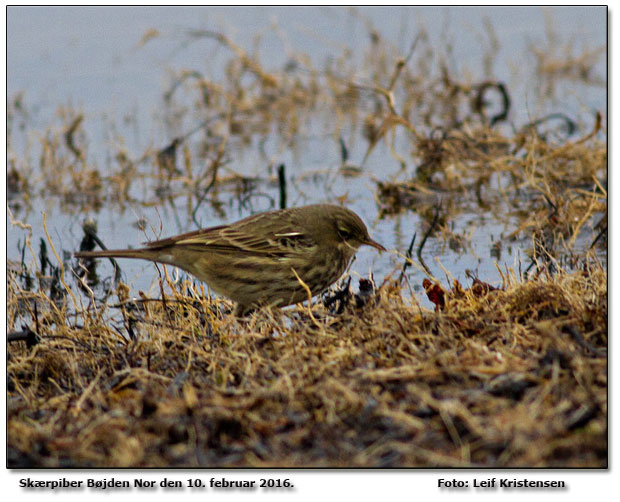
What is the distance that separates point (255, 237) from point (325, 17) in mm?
8473

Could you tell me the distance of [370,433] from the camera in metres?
4.36

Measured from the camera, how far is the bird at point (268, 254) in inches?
257

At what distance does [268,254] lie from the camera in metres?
6.64

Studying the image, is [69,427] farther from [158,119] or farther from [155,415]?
[158,119]

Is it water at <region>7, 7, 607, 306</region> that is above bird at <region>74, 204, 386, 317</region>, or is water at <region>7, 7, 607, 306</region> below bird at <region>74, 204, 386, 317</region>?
above

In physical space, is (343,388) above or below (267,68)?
below

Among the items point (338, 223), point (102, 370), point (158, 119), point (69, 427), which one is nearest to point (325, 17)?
point (158, 119)

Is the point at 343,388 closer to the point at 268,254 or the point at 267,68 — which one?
the point at 268,254

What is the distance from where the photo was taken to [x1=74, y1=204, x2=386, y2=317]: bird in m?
6.54

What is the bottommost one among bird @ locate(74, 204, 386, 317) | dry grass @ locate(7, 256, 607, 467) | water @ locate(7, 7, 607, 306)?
dry grass @ locate(7, 256, 607, 467)

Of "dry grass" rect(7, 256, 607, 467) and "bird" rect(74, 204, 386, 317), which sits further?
"bird" rect(74, 204, 386, 317)

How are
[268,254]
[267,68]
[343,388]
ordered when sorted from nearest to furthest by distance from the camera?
[343,388], [268,254], [267,68]

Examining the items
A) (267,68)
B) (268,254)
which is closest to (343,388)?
(268,254)
